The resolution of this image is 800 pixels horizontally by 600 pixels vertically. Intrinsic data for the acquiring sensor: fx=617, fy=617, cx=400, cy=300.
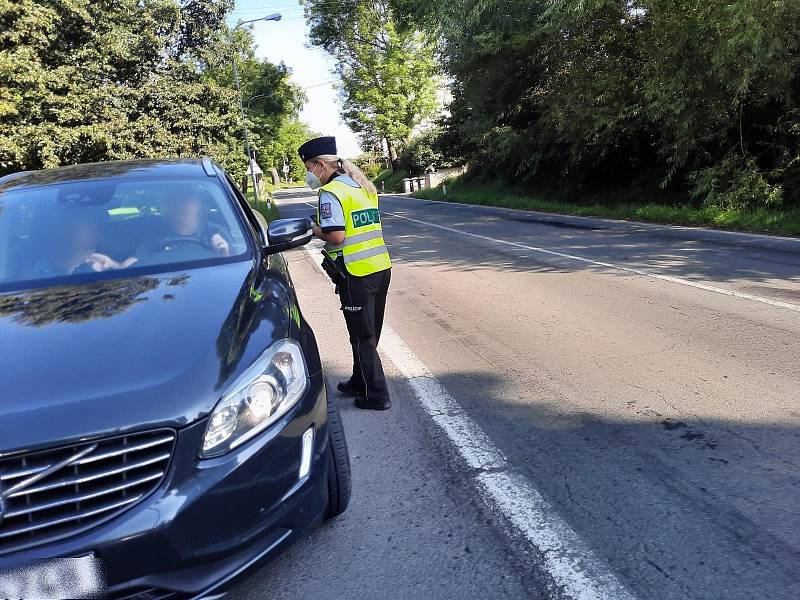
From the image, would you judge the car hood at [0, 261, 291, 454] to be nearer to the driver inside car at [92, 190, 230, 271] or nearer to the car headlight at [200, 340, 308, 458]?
the car headlight at [200, 340, 308, 458]

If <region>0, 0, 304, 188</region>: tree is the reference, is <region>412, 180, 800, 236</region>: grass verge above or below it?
below

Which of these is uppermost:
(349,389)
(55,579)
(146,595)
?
(55,579)

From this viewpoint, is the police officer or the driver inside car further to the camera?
the police officer

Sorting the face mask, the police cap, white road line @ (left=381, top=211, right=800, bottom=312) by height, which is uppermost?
the police cap

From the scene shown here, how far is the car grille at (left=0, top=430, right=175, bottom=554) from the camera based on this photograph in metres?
1.81

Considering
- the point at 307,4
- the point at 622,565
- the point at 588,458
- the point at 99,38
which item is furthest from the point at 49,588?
the point at 307,4

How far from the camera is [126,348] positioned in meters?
2.21

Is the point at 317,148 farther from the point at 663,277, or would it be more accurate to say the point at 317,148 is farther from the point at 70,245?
the point at 663,277

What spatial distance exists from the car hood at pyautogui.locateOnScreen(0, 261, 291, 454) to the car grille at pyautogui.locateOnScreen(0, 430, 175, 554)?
5cm

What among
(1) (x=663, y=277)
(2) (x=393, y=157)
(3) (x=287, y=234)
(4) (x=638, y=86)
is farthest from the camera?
(2) (x=393, y=157)

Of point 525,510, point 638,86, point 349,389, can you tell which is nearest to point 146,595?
point 525,510

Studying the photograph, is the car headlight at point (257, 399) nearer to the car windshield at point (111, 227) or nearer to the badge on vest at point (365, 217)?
the car windshield at point (111, 227)

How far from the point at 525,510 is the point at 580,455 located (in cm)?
66

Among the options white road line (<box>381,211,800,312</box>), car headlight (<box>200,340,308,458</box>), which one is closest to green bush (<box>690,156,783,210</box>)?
white road line (<box>381,211,800,312</box>)
